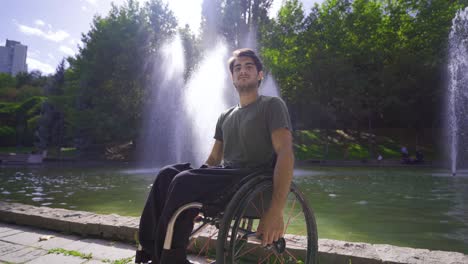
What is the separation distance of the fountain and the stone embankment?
1964 centimetres

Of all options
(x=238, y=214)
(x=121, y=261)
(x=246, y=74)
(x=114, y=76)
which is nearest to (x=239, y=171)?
(x=238, y=214)

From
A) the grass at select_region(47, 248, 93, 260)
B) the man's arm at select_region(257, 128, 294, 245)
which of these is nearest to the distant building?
the grass at select_region(47, 248, 93, 260)

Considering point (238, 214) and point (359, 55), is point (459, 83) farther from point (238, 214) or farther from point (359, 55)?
point (238, 214)

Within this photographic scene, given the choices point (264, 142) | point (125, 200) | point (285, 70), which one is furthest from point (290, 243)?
point (285, 70)

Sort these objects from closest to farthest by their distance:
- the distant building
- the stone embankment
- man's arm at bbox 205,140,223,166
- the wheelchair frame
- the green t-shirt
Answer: the wheelchair frame < the green t-shirt < the stone embankment < man's arm at bbox 205,140,223,166 < the distant building

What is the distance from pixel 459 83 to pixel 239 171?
895 inches

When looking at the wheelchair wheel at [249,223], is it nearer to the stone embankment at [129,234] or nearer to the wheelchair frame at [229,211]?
the wheelchair frame at [229,211]

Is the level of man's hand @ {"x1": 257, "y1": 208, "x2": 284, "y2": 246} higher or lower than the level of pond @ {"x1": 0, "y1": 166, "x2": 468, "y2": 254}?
higher

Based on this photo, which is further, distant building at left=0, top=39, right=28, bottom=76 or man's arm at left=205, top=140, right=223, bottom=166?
distant building at left=0, top=39, right=28, bottom=76

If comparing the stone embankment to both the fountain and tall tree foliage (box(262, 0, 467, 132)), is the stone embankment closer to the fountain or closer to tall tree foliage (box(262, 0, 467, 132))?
the fountain

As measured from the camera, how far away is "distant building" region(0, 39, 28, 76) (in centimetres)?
10556

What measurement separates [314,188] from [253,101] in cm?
686

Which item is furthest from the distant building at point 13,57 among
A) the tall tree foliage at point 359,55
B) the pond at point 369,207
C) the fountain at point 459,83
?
the pond at point 369,207

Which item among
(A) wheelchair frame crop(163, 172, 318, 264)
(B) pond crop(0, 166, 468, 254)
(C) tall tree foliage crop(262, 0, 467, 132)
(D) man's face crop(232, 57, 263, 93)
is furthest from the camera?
(C) tall tree foliage crop(262, 0, 467, 132)
